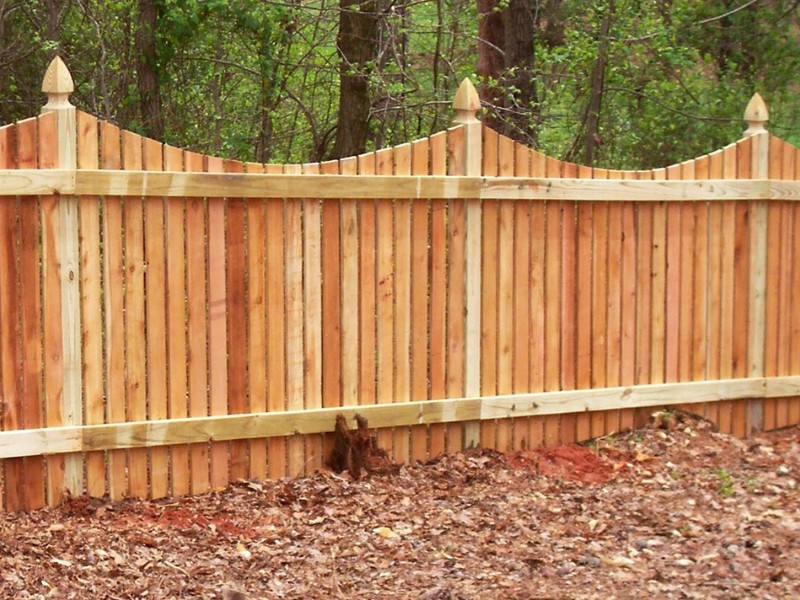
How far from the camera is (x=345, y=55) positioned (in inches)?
348

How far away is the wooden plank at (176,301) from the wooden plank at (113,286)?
0.23 meters

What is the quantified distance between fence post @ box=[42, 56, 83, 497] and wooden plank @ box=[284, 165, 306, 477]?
1.05 metres

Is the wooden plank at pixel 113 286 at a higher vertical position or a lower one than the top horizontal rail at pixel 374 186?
lower

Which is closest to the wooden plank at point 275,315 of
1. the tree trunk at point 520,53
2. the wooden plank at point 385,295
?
the wooden plank at point 385,295

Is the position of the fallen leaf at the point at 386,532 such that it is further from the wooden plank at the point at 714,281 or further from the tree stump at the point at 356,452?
the wooden plank at the point at 714,281

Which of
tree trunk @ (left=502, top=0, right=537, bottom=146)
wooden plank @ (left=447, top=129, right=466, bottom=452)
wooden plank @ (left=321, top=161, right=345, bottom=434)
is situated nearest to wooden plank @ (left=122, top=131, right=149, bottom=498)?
wooden plank @ (left=321, top=161, right=345, bottom=434)

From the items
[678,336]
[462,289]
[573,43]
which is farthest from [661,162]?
[462,289]

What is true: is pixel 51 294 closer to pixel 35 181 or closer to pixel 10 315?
pixel 10 315

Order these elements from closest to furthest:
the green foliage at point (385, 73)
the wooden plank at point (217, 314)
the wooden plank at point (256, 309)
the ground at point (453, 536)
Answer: the ground at point (453, 536), the wooden plank at point (217, 314), the wooden plank at point (256, 309), the green foliage at point (385, 73)

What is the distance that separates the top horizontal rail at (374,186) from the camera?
5.16 m

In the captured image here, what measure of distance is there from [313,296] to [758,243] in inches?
122

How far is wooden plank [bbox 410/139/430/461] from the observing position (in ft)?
19.9

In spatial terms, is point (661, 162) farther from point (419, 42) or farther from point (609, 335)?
point (609, 335)

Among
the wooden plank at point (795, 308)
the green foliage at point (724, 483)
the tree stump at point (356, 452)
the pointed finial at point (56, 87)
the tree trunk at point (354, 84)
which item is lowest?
the green foliage at point (724, 483)
